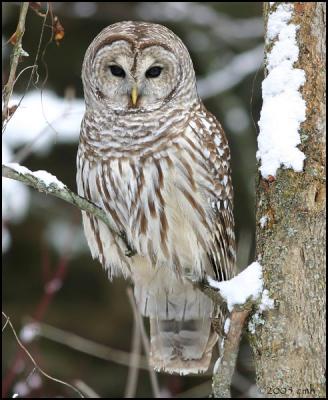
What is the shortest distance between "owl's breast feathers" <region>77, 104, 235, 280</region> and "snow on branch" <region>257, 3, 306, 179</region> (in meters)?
0.95

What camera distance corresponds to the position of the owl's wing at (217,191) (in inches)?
165

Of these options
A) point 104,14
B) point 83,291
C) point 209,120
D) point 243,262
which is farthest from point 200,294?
point 104,14

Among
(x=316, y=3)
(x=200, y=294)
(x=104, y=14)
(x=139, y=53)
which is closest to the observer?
(x=316, y=3)

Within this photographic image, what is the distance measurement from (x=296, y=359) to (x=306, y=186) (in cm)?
64

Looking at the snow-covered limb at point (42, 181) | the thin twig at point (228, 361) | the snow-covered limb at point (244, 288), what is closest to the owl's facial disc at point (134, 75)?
the snow-covered limb at point (42, 181)

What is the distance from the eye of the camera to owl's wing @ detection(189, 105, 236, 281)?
420cm

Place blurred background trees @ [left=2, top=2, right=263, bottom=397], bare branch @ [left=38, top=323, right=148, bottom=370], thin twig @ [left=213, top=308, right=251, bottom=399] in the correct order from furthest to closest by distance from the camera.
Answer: blurred background trees @ [left=2, top=2, right=263, bottom=397] → bare branch @ [left=38, top=323, right=148, bottom=370] → thin twig @ [left=213, top=308, right=251, bottom=399]

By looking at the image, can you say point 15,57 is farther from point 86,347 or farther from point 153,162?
point 86,347

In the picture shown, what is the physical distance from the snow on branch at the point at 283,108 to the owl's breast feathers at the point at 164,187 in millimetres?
946

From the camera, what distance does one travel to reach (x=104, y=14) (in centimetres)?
736

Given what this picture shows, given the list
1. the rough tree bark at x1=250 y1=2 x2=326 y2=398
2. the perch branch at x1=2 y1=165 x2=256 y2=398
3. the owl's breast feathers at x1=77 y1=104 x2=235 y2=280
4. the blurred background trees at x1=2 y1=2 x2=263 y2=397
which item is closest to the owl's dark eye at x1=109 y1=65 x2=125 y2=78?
the owl's breast feathers at x1=77 y1=104 x2=235 y2=280

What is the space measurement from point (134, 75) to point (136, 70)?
0.03 metres

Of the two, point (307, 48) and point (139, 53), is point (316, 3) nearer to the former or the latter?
point (307, 48)

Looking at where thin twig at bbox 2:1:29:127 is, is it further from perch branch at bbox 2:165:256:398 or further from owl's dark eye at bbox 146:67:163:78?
owl's dark eye at bbox 146:67:163:78
